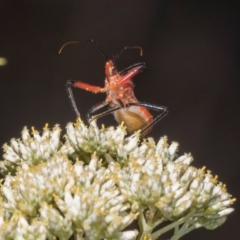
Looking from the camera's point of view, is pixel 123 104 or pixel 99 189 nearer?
pixel 99 189

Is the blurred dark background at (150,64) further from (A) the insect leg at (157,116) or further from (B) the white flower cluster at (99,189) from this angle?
(B) the white flower cluster at (99,189)

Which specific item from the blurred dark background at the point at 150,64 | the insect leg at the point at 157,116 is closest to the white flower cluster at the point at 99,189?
the insect leg at the point at 157,116

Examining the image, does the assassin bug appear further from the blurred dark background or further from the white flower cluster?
the blurred dark background

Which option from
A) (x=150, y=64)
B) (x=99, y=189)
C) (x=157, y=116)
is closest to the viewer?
(x=99, y=189)

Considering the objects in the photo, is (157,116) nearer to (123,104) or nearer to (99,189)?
(123,104)

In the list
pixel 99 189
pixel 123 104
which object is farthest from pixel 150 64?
pixel 99 189

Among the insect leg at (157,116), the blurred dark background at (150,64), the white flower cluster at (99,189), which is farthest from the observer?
the blurred dark background at (150,64)
